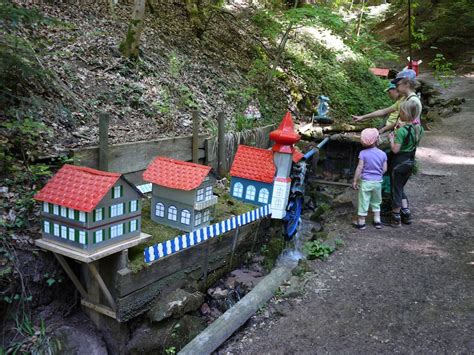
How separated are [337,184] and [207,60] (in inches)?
192

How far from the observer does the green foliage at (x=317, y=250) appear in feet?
21.9

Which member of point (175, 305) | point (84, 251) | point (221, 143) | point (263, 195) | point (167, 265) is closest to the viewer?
point (84, 251)

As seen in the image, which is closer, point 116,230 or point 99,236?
point 99,236

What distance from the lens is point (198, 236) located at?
5.66m

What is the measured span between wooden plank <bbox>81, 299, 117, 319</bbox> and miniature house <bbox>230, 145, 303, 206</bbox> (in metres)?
3.02

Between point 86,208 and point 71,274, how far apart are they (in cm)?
108

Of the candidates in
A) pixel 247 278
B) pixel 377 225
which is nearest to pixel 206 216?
pixel 247 278

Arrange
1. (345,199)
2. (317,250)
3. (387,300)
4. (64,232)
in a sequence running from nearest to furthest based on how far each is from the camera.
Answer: (64,232)
(387,300)
(317,250)
(345,199)

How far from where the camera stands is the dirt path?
4.73 m

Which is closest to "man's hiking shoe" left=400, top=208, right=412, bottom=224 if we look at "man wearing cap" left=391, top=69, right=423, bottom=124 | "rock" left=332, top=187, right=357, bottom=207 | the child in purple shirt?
the child in purple shirt

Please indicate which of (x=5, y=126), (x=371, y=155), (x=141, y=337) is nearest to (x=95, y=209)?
(x=141, y=337)

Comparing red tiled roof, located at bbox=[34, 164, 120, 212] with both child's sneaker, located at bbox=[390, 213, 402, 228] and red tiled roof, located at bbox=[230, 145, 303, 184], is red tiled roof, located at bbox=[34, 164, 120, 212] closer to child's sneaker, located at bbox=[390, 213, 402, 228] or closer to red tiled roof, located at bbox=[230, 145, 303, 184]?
red tiled roof, located at bbox=[230, 145, 303, 184]

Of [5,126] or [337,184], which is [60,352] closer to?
[5,126]

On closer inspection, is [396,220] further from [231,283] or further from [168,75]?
[168,75]
